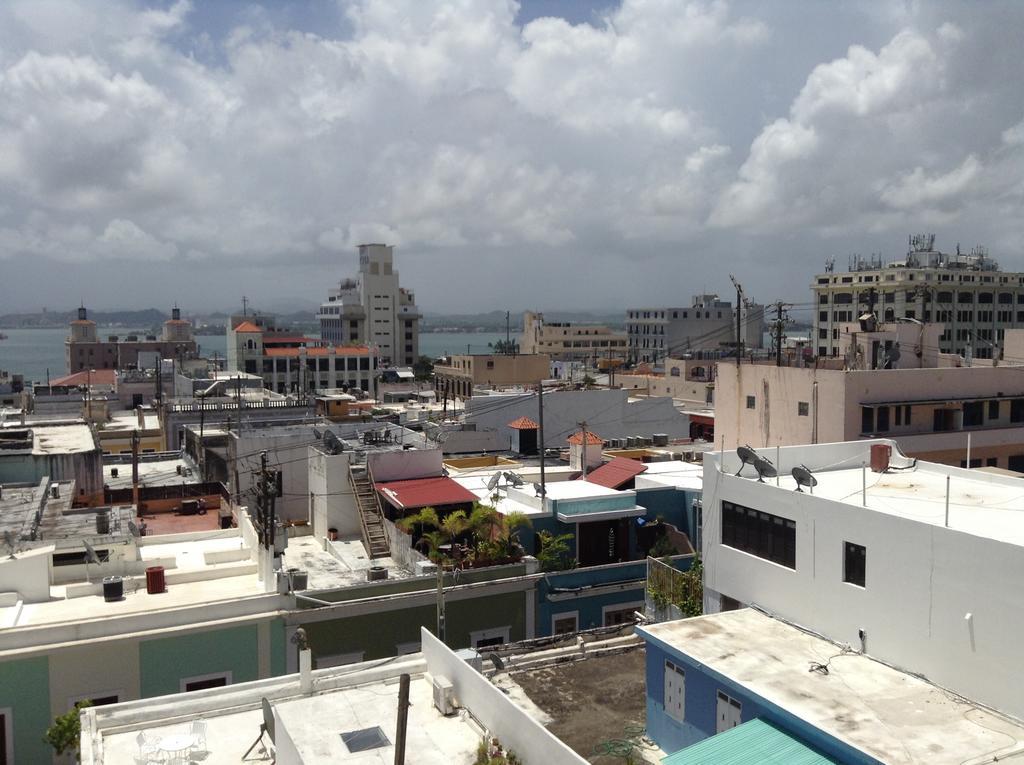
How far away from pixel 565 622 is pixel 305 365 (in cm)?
9021

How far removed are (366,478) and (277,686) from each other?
11.3 m

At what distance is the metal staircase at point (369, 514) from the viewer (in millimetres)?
24203

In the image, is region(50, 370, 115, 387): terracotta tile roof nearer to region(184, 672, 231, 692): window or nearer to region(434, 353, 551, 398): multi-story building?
region(434, 353, 551, 398): multi-story building

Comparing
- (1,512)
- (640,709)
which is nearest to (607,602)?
(640,709)

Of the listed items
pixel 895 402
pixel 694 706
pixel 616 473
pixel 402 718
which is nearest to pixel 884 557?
pixel 694 706

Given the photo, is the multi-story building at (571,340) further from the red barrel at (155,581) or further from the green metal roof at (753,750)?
the green metal roof at (753,750)

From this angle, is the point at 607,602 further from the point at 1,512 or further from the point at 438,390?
the point at 438,390

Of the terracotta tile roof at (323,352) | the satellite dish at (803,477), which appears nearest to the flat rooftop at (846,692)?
the satellite dish at (803,477)

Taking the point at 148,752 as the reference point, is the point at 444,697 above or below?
above

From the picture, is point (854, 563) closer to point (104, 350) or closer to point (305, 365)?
point (305, 365)

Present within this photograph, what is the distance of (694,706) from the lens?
14.2 m

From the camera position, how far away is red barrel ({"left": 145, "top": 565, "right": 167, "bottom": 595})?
19859mm

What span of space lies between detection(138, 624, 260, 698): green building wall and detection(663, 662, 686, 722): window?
29.7 feet

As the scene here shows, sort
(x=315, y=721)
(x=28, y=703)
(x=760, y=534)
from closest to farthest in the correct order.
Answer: (x=315, y=721), (x=760, y=534), (x=28, y=703)
